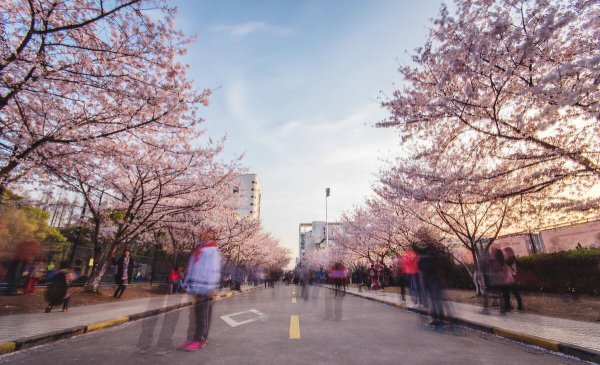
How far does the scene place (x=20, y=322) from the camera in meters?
6.10

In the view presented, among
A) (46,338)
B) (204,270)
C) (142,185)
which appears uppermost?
(142,185)

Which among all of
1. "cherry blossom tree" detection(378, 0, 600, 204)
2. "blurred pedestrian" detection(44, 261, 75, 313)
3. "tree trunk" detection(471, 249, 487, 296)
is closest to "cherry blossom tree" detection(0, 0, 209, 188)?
"blurred pedestrian" detection(44, 261, 75, 313)

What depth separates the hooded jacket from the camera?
4.92 meters

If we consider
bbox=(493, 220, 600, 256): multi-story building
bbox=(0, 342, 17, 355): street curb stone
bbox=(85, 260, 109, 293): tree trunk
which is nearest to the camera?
bbox=(0, 342, 17, 355): street curb stone

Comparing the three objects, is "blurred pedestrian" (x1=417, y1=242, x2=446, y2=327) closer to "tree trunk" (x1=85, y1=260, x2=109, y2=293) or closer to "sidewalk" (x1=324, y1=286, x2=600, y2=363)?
"sidewalk" (x1=324, y1=286, x2=600, y2=363)

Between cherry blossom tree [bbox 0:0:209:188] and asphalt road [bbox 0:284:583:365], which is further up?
cherry blossom tree [bbox 0:0:209:188]

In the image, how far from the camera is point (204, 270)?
497 cm

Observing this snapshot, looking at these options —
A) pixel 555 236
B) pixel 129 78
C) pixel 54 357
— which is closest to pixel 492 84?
pixel 129 78

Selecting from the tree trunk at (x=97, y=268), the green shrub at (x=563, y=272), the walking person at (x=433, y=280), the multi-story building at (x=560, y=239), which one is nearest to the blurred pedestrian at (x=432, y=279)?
the walking person at (x=433, y=280)

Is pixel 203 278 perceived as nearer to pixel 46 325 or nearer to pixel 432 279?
pixel 46 325

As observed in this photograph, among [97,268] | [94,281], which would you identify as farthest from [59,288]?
[97,268]

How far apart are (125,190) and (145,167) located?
353cm

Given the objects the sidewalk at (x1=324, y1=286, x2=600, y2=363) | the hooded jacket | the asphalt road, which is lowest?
the asphalt road

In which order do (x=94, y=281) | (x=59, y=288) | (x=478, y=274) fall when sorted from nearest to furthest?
(x=59, y=288), (x=94, y=281), (x=478, y=274)
